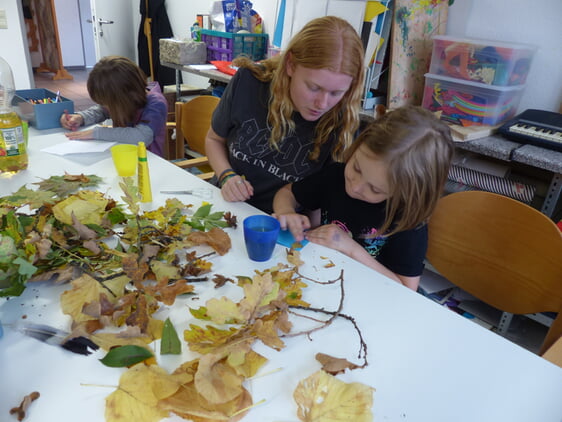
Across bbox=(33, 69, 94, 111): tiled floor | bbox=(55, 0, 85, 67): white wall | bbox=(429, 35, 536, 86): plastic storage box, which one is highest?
bbox=(429, 35, 536, 86): plastic storage box

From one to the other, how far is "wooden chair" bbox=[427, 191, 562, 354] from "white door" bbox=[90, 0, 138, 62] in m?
4.82

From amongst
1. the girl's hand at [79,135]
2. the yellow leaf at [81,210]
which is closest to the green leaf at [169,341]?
the yellow leaf at [81,210]

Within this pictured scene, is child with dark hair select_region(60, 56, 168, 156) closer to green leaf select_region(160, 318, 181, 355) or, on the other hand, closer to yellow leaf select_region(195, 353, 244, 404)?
Result: green leaf select_region(160, 318, 181, 355)

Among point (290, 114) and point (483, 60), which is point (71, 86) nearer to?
point (290, 114)

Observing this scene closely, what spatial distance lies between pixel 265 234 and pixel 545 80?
1758 mm

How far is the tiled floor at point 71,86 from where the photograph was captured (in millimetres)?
5280

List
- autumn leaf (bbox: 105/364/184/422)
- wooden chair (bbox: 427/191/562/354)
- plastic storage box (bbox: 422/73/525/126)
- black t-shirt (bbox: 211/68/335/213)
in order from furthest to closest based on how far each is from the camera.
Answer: plastic storage box (bbox: 422/73/525/126) < black t-shirt (bbox: 211/68/335/213) < wooden chair (bbox: 427/191/562/354) < autumn leaf (bbox: 105/364/184/422)

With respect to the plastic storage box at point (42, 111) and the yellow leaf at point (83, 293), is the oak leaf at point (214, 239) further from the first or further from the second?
the plastic storage box at point (42, 111)

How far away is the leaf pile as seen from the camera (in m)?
0.75

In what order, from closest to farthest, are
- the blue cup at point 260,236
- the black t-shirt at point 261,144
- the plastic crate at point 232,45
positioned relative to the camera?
the blue cup at point 260,236 < the black t-shirt at point 261,144 < the plastic crate at point 232,45

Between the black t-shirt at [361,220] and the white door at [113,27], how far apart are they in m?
4.49

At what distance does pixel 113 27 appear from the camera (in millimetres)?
4781

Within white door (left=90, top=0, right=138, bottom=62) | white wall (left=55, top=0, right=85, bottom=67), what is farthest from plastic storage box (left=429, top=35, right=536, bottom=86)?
white wall (left=55, top=0, right=85, bottom=67)

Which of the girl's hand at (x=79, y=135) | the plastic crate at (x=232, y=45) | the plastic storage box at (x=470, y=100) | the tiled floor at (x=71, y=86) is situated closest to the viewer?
the girl's hand at (x=79, y=135)
